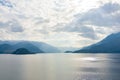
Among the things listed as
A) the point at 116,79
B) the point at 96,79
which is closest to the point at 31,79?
the point at 96,79

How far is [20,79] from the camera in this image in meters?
142

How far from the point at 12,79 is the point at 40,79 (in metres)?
17.0

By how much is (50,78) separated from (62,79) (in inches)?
371

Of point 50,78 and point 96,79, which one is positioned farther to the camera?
point 50,78

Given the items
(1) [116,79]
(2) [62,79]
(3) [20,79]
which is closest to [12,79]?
(3) [20,79]

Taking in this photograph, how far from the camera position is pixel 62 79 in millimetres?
138750

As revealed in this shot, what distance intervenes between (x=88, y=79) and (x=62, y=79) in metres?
15.3

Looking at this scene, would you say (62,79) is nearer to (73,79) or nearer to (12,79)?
(73,79)

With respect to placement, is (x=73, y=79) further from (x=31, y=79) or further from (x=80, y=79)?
(x=31, y=79)

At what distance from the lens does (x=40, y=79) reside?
140000mm

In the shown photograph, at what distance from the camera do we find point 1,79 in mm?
136875

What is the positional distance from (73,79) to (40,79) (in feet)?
65.1

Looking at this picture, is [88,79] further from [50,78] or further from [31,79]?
[31,79]

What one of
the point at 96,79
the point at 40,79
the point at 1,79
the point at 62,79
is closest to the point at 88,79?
the point at 96,79
